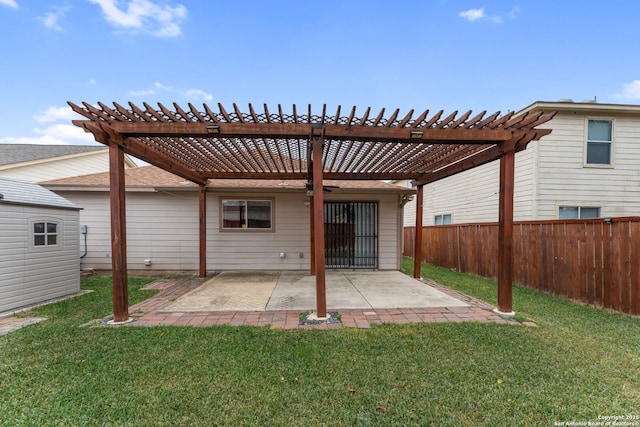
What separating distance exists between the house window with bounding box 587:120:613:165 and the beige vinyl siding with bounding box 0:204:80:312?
12564 mm

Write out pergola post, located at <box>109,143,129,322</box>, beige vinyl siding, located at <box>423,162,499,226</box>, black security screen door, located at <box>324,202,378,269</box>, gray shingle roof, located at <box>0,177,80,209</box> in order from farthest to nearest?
beige vinyl siding, located at <box>423,162,499,226</box> → black security screen door, located at <box>324,202,378,269</box> → gray shingle roof, located at <box>0,177,80,209</box> → pergola post, located at <box>109,143,129,322</box>

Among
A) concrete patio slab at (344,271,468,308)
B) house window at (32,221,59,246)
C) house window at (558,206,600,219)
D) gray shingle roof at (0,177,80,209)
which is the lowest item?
concrete patio slab at (344,271,468,308)

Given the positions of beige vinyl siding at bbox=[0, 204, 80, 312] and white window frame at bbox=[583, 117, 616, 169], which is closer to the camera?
beige vinyl siding at bbox=[0, 204, 80, 312]

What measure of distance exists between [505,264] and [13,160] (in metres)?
17.4

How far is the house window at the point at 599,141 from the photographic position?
284 inches

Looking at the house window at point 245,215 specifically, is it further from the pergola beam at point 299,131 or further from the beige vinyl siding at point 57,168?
the beige vinyl siding at point 57,168

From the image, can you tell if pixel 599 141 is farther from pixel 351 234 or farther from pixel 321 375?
pixel 321 375

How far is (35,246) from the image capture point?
4.66 meters

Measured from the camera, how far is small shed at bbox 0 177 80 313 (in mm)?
4254

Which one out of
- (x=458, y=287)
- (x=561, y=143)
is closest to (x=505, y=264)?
(x=458, y=287)

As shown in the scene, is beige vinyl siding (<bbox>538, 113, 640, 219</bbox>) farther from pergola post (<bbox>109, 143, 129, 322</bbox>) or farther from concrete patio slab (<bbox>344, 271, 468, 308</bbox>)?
pergola post (<bbox>109, 143, 129, 322</bbox>)

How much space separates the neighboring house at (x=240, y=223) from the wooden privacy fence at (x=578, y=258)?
2728 mm

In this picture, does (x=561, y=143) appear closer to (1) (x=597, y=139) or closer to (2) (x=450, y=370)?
(1) (x=597, y=139)

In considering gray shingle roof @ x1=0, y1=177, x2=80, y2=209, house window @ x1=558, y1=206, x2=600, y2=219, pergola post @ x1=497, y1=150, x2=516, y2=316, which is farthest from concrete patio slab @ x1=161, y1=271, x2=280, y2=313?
house window @ x1=558, y1=206, x2=600, y2=219
